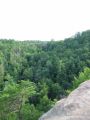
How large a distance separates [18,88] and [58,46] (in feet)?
149

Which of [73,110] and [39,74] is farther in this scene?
[39,74]

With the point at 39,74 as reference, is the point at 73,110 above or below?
above

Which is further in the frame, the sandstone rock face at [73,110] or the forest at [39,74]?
the forest at [39,74]

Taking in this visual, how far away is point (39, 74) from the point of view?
55.1 metres

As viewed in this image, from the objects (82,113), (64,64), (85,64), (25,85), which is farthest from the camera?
(64,64)

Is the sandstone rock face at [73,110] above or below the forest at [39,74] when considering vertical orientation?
above

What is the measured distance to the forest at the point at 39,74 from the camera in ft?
82.9

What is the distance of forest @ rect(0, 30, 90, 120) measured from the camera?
25.3 m

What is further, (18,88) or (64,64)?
(64,64)

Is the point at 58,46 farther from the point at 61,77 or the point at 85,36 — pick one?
the point at 61,77

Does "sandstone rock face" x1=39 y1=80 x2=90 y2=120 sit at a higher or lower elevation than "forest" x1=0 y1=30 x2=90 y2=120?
higher

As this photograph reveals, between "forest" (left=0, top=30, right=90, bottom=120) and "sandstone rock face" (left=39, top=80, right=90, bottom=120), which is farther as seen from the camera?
"forest" (left=0, top=30, right=90, bottom=120)

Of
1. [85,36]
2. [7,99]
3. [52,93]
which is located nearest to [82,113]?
[7,99]

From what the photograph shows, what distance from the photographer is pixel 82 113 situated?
6844mm
